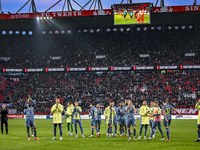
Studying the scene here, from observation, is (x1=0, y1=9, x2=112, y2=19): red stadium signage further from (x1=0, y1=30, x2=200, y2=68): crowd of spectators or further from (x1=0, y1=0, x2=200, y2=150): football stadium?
(x1=0, y1=30, x2=200, y2=68): crowd of spectators

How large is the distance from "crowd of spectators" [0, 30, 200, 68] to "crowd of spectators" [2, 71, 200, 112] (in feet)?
7.94

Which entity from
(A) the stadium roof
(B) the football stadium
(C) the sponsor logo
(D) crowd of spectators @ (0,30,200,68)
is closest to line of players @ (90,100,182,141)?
(B) the football stadium

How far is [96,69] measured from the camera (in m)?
56.2

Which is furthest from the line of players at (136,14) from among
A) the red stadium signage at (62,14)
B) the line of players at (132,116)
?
the line of players at (132,116)

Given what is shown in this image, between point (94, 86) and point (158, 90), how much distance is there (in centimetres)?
1134

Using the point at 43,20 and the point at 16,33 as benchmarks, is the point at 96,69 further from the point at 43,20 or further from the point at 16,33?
the point at 16,33

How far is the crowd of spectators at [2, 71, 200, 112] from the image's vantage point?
48312mm

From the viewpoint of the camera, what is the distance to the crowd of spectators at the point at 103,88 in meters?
48.3

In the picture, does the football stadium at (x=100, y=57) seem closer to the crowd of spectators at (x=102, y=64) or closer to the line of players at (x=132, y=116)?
the crowd of spectators at (x=102, y=64)

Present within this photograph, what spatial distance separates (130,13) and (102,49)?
15129 mm

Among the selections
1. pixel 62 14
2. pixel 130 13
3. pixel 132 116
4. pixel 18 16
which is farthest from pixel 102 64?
pixel 132 116

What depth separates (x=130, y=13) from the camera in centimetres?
4688

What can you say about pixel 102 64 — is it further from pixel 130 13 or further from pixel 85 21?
pixel 130 13

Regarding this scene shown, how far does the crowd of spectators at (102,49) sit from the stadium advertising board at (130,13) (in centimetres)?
1132
